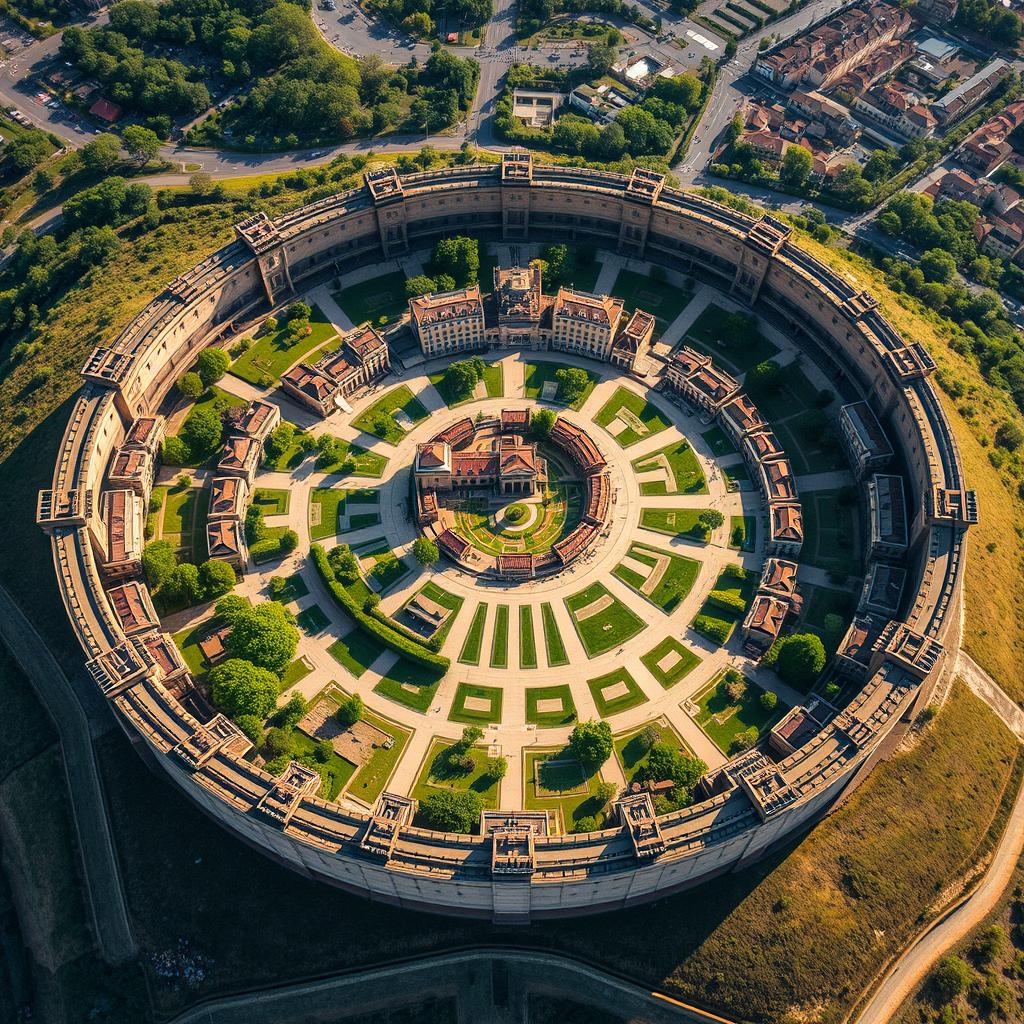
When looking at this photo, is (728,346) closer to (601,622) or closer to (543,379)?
(543,379)

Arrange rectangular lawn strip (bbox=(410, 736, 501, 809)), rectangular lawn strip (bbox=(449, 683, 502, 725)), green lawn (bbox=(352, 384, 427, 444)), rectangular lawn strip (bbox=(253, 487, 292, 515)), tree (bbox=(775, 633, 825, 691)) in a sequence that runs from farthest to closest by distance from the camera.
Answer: green lawn (bbox=(352, 384, 427, 444)) → rectangular lawn strip (bbox=(253, 487, 292, 515)) → rectangular lawn strip (bbox=(449, 683, 502, 725)) → tree (bbox=(775, 633, 825, 691)) → rectangular lawn strip (bbox=(410, 736, 501, 809))

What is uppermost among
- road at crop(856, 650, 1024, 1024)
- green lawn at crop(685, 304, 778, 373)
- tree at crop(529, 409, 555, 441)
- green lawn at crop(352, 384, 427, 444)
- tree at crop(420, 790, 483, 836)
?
green lawn at crop(685, 304, 778, 373)

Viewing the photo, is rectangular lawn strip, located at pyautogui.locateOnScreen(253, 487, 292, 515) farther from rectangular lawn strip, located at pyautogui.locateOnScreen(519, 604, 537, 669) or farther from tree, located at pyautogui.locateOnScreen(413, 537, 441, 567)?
rectangular lawn strip, located at pyautogui.locateOnScreen(519, 604, 537, 669)

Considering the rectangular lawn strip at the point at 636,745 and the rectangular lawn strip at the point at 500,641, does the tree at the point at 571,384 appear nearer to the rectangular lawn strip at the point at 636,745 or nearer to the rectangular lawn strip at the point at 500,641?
the rectangular lawn strip at the point at 500,641

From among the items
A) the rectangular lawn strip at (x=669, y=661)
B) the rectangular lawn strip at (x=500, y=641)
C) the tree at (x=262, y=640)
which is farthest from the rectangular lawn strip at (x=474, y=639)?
the tree at (x=262, y=640)

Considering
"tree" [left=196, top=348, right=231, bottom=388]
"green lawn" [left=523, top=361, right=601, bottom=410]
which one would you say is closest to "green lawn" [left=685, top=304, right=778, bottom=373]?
"green lawn" [left=523, top=361, right=601, bottom=410]

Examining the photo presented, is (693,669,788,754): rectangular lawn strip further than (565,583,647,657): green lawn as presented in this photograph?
No

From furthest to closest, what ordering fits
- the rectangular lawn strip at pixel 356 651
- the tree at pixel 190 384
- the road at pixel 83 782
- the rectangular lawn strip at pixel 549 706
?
1. the tree at pixel 190 384
2. the rectangular lawn strip at pixel 356 651
3. the rectangular lawn strip at pixel 549 706
4. the road at pixel 83 782
